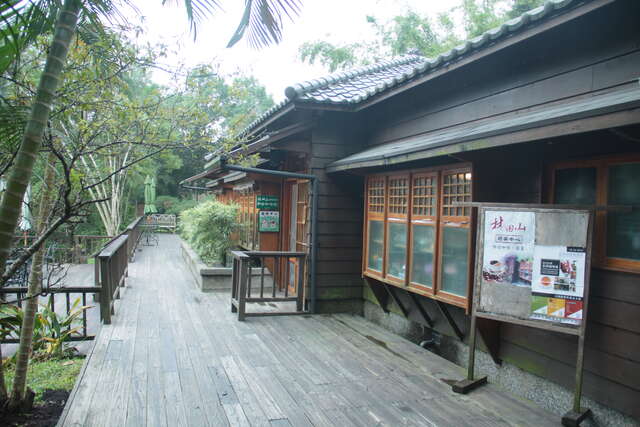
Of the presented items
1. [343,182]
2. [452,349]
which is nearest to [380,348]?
[452,349]

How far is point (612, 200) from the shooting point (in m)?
3.22

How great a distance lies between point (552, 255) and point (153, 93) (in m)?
3.55

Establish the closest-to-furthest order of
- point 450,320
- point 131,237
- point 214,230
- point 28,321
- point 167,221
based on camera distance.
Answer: point 28,321 → point 450,320 → point 214,230 → point 131,237 → point 167,221

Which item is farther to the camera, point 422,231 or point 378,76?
point 378,76

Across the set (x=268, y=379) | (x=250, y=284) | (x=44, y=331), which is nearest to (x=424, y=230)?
(x=268, y=379)

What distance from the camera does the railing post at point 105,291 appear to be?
541 cm

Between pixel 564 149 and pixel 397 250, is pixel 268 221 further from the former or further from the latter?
pixel 564 149

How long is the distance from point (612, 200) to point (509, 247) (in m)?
0.79

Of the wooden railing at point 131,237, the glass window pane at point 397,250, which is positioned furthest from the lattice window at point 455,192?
the wooden railing at point 131,237

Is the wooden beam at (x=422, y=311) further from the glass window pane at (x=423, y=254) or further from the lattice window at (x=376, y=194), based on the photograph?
the lattice window at (x=376, y=194)

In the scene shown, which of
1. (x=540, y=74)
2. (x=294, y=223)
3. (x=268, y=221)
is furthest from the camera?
(x=268, y=221)

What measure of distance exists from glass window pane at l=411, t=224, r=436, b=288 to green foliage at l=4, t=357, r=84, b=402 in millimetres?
3725

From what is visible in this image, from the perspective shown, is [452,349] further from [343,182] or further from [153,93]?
[153,93]

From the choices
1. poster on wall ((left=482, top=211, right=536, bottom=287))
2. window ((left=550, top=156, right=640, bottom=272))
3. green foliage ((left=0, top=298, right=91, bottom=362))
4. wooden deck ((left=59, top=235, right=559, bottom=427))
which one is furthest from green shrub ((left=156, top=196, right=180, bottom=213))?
window ((left=550, top=156, right=640, bottom=272))
